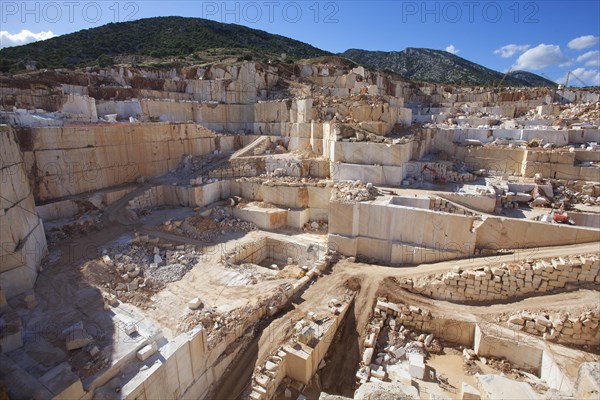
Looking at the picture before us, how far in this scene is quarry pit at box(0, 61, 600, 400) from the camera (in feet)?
19.6

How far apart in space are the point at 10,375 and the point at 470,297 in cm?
920

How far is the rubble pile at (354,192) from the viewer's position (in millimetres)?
10344

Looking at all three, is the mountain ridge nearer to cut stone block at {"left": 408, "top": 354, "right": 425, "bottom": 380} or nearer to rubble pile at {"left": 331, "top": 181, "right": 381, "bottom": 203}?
rubble pile at {"left": 331, "top": 181, "right": 381, "bottom": 203}

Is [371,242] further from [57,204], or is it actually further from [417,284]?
[57,204]

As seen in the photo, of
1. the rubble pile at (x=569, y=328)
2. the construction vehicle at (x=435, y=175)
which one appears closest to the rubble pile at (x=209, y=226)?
the construction vehicle at (x=435, y=175)

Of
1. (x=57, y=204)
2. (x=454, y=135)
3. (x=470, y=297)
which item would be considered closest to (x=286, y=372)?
(x=470, y=297)

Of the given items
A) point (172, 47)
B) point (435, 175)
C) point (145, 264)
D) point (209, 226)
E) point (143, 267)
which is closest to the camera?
point (143, 267)

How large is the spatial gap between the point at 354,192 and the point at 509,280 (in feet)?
15.8

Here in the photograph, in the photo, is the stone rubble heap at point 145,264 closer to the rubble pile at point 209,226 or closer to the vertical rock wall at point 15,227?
the rubble pile at point 209,226

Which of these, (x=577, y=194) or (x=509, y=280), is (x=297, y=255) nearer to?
(x=509, y=280)

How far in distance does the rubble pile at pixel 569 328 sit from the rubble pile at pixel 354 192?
17.1 feet

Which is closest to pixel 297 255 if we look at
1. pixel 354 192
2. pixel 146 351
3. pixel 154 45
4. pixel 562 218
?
pixel 354 192

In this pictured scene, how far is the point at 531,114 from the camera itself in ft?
66.3

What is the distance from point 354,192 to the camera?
10.6 meters
